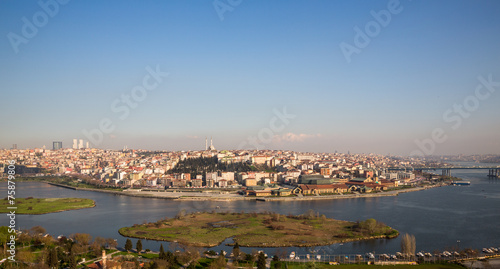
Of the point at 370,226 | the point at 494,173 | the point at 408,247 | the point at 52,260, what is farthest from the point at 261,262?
the point at 494,173

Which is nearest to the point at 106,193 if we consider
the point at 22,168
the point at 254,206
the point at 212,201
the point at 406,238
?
the point at 212,201

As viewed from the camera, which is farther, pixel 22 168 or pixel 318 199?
pixel 22 168

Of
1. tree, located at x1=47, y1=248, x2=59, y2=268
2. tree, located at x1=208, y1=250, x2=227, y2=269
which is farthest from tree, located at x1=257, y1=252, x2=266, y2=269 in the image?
tree, located at x1=47, y1=248, x2=59, y2=268

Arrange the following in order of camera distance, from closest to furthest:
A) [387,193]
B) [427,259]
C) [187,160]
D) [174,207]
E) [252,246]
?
[427,259]
[252,246]
[174,207]
[387,193]
[187,160]

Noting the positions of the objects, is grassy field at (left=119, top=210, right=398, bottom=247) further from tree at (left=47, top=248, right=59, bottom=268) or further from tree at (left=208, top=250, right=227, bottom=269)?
tree at (left=47, top=248, right=59, bottom=268)

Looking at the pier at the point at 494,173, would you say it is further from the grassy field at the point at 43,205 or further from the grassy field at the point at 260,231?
the grassy field at the point at 43,205

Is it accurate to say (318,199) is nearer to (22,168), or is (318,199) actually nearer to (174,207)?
(174,207)

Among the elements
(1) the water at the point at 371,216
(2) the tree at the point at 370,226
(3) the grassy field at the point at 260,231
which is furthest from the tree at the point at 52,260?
(2) the tree at the point at 370,226
